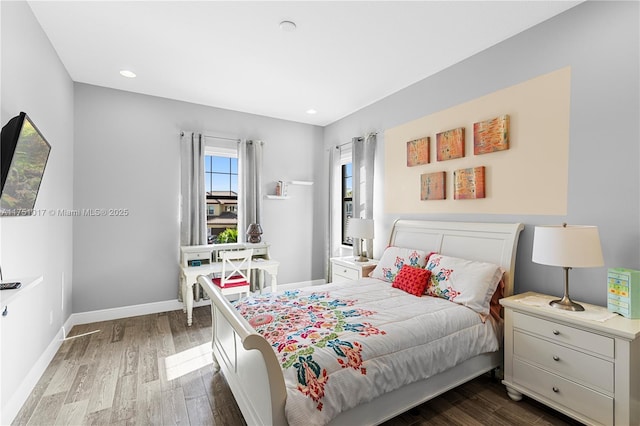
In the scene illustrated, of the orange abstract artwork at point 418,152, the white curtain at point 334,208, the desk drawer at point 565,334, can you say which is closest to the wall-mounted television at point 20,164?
the orange abstract artwork at point 418,152

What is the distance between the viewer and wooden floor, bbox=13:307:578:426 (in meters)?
1.97

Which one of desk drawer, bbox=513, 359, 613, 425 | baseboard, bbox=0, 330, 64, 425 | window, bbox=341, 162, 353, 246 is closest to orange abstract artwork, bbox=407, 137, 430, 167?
window, bbox=341, 162, 353, 246

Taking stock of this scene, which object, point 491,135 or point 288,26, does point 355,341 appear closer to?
point 491,135

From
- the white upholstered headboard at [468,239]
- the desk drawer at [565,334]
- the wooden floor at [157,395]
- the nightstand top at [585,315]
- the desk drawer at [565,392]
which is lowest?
the wooden floor at [157,395]

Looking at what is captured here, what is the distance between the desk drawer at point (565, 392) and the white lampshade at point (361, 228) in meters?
1.99

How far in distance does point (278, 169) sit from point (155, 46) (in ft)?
7.82

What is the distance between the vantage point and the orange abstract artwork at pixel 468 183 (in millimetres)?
2785

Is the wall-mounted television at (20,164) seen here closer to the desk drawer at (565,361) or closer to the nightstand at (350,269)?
the nightstand at (350,269)

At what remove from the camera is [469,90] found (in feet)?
9.52

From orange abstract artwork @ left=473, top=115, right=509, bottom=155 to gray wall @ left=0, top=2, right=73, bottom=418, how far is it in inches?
138

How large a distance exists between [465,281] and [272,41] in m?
2.60

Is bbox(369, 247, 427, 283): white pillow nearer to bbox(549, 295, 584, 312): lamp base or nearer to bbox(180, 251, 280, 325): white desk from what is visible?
bbox(549, 295, 584, 312): lamp base

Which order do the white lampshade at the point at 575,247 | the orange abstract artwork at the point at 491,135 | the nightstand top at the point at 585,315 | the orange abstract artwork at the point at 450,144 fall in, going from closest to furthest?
the nightstand top at the point at 585,315 → the white lampshade at the point at 575,247 → the orange abstract artwork at the point at 491,135 → the orange abstract artwork at the point at 450,144

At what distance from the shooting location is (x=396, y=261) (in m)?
3.11
